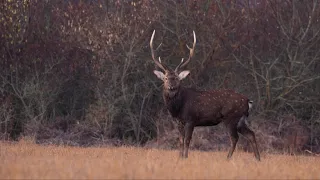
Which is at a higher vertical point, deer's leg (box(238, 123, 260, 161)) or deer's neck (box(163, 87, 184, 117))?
deer's neck (box(163, 87, 184, 117))

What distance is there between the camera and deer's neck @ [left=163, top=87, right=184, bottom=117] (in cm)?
1260

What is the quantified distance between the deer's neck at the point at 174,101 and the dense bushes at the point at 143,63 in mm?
5632

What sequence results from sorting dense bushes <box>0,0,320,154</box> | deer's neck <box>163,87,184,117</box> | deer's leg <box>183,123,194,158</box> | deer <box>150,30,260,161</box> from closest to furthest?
1. deer's leg <box>183,123,194,158</box>
2. deer's neck <box>163,87,184,117</box>
3. deer <box>150,30,260,161</box>
4. dense bushes <box>0,0,320,154</box>

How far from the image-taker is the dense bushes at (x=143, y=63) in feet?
60.3

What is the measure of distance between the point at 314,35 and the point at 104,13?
6.86 meters

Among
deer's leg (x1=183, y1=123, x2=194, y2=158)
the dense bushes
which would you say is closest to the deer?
deer's leg (x1=183, y1=123, x2=194, y2=158)

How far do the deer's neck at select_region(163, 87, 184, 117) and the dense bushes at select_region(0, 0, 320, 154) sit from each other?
5.63 meters

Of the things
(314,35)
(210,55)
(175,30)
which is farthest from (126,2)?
(314,35)

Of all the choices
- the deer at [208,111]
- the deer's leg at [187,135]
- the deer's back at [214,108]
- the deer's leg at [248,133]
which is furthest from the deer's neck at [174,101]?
the deer's leg at [248,133]

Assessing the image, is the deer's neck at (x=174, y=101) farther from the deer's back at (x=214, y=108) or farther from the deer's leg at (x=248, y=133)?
the deer's leg at (x=248, y=133)

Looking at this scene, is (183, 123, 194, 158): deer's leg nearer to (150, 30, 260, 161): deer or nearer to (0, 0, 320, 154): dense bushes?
(150, 30, 260, 161): deer

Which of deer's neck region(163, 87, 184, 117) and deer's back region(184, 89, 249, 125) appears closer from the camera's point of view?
deer's neck region(163, 87, 184, 117)

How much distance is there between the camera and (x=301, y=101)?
1800cm

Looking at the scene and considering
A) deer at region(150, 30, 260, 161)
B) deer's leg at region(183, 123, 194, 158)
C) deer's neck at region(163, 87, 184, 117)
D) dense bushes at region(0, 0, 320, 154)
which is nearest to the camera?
deer's leg at region(183, 123, 194, 158)
